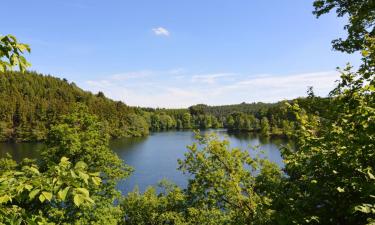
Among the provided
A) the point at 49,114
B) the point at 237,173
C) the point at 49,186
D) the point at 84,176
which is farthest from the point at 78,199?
the point at 49,114

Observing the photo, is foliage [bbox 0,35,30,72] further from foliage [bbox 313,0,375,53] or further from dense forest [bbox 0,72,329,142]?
dense forest [bbox 0,72,329,142]

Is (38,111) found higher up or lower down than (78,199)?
higher up

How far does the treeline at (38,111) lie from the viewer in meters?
113

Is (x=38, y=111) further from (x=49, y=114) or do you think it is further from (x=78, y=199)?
(x=78, y=199)

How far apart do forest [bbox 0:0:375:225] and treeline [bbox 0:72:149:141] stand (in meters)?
79.7

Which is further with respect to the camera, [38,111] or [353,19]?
[38,111]

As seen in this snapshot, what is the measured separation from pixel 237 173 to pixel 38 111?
416ft

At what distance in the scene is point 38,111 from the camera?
127 m

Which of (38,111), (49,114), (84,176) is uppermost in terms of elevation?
(38,111)

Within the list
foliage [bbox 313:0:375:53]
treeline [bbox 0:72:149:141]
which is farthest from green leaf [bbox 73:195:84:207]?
treeline [bbox 0:72:149:141]

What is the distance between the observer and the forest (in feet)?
10.5

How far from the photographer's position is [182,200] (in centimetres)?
2341

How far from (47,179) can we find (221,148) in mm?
13765

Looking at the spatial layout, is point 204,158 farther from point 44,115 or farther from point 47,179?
point 44,115
